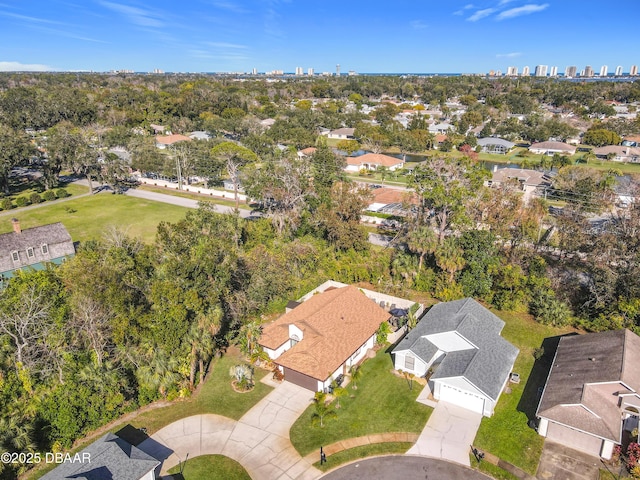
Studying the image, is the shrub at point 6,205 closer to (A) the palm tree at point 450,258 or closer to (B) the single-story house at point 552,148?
(A) the palm tree at point 450,258

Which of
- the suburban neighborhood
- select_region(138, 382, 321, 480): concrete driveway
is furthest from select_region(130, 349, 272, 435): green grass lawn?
select_region(138, 382, 321, 480): concrete driveway

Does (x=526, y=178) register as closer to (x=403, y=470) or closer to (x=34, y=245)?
(x=403, y=470)

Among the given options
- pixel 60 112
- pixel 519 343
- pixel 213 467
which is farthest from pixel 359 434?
pixel 60 112

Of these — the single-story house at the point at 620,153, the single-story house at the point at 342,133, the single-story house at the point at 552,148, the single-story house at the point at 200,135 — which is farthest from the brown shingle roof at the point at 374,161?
the single-story house at the point at 620,153

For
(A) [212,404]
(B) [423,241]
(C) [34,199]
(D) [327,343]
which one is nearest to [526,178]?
(B) [423,241]

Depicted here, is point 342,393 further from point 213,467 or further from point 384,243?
point 384,243

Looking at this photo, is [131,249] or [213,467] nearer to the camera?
[213,467]

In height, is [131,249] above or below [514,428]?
above
